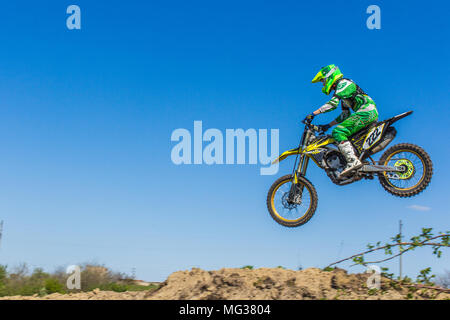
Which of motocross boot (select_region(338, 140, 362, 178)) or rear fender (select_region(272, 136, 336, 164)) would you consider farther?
rear fender (select_region(272, 136, 336, 164))

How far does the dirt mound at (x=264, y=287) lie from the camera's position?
25.0 ft

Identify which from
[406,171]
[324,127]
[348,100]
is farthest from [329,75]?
[406,171]

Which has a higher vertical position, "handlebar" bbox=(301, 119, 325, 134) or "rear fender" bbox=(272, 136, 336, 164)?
"handlebar" bbox=(301, 119, 325, 134)

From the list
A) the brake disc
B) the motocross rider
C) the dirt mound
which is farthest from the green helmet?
the dirt mound

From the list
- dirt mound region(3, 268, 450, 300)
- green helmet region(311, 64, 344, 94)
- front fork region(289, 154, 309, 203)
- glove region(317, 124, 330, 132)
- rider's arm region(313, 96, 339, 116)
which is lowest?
dirt mound region(3, 268, 450, 300)

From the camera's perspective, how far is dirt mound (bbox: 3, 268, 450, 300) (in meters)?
7.63

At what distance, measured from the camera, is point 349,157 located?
31.7ft

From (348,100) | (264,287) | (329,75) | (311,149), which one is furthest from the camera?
(311,149)

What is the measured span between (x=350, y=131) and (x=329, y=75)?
A: 4.83 ft

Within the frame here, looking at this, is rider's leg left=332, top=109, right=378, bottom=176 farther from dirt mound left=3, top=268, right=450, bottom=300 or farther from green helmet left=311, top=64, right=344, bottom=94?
dirt mound left=3, top=268, right=450, bottom=300

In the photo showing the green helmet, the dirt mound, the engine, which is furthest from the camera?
the engine

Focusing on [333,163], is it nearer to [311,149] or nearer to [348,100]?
[311,149]

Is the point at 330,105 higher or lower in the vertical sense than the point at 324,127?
higher
